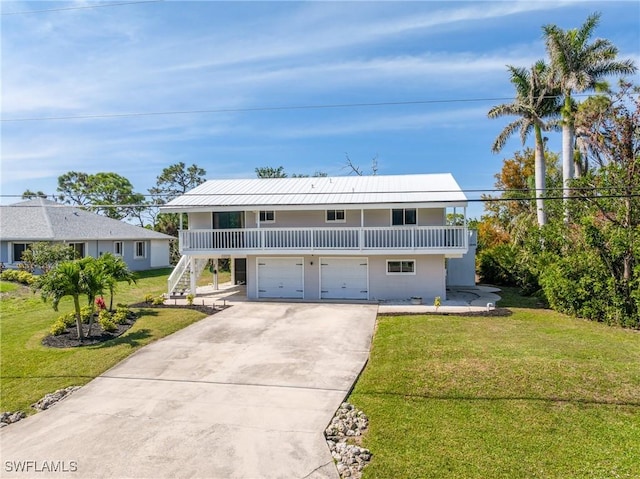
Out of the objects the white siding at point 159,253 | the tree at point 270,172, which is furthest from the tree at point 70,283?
the tree at point 270,172

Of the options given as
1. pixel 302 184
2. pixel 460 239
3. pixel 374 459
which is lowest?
pixel 374 459

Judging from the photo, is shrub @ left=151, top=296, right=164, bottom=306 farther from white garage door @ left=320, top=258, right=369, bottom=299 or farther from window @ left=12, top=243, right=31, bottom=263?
window @ left=12, top=243, right=31, bottom=263

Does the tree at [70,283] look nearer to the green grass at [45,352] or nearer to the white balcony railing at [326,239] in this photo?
the green grass at [45,352]

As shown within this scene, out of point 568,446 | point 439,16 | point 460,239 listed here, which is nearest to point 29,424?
point 568,446

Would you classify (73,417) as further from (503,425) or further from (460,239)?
(460,239)

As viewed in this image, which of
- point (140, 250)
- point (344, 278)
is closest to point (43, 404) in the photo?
point (344, 278)

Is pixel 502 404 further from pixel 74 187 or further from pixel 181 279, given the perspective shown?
pixel 74 187

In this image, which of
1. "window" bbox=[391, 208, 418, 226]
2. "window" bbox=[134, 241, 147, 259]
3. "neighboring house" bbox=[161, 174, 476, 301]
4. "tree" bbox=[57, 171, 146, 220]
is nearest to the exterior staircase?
"neighboring house" bbox=[161, 174, 476, 301]
